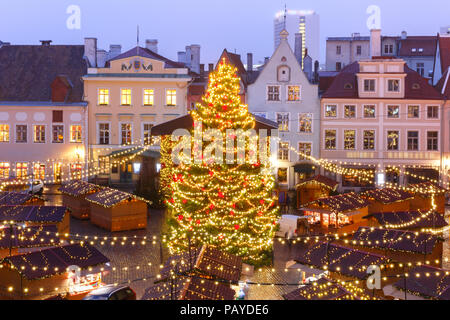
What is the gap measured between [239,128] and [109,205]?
7.24 metres

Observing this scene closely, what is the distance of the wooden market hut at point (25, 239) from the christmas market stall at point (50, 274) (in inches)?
69.0

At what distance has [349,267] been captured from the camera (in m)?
12.4

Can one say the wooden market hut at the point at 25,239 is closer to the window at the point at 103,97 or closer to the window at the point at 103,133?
the window at the point at 103,133

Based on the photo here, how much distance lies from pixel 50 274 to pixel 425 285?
8661 mm

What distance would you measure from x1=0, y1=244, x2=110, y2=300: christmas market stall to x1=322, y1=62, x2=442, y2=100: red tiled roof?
25268mm

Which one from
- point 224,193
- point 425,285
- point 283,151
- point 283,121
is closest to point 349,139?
point 283,151

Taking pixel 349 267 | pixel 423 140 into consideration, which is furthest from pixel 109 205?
pixel 423 140

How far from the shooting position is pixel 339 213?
20719 mm

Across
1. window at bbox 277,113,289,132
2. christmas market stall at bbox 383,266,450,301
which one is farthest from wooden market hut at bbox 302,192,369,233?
window at bbox 277,113,289,132

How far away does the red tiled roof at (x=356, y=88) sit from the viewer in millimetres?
35062

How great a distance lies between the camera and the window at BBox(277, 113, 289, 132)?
35625 millimetres

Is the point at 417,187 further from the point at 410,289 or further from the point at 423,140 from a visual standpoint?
the point at 410,289

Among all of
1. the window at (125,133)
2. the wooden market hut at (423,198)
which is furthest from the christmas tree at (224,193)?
the window at (125,133)

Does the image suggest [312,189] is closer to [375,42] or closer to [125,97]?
[125,97]
